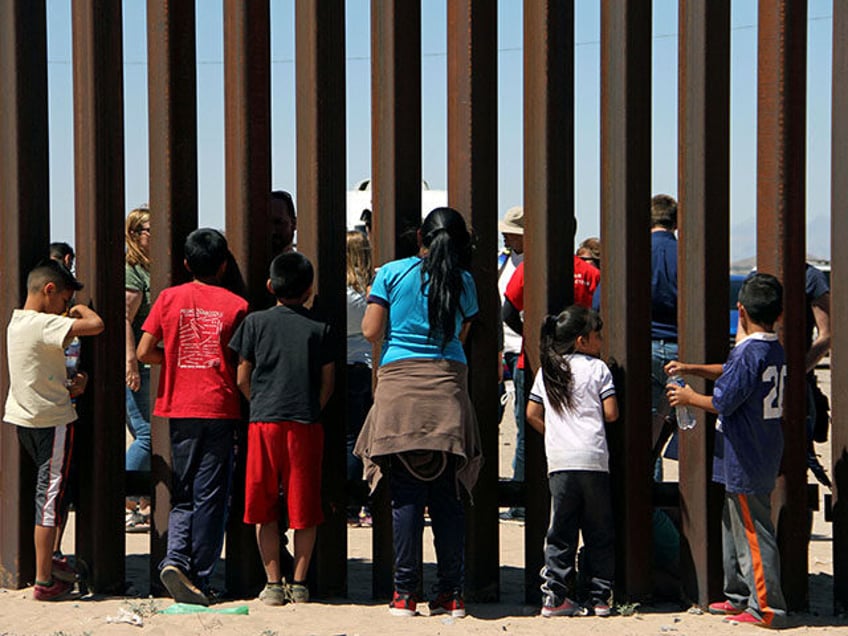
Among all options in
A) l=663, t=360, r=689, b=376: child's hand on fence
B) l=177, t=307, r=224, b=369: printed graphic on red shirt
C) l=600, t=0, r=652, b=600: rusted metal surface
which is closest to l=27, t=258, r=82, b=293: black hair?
l=177, t=307, r=224, b=369: printed graphic on red shirt

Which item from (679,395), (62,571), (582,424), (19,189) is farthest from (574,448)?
(19,189)

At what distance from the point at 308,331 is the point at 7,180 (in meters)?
1.48

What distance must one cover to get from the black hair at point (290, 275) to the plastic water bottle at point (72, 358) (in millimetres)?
917

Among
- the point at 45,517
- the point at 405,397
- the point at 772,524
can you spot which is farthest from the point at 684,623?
the point at 45,517

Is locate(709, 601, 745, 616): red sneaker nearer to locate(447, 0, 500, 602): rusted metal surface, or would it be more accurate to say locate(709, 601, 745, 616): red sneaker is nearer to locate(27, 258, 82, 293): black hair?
locate(447, 0, 500, 602): rusted metal surface

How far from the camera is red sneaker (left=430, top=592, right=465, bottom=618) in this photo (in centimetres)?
530

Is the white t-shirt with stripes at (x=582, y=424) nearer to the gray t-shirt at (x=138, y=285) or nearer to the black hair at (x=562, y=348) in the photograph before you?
the black hair at (x=562, y=348)

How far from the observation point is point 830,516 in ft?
17.9

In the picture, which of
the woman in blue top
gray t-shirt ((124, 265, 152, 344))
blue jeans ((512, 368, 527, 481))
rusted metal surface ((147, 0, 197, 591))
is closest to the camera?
the woman in blue top

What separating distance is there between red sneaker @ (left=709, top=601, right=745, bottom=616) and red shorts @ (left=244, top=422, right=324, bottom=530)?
165 cm

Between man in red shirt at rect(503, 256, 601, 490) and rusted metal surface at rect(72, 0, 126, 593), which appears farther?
man in red shirt at rect(503, 256, 601, 490)

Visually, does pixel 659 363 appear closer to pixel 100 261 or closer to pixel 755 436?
pixel 755 436

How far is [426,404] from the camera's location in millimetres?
5176

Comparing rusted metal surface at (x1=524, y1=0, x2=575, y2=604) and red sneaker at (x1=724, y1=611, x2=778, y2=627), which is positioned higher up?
rusted metal surface at (x1=524, y1=0, x2=575, y2=604)
